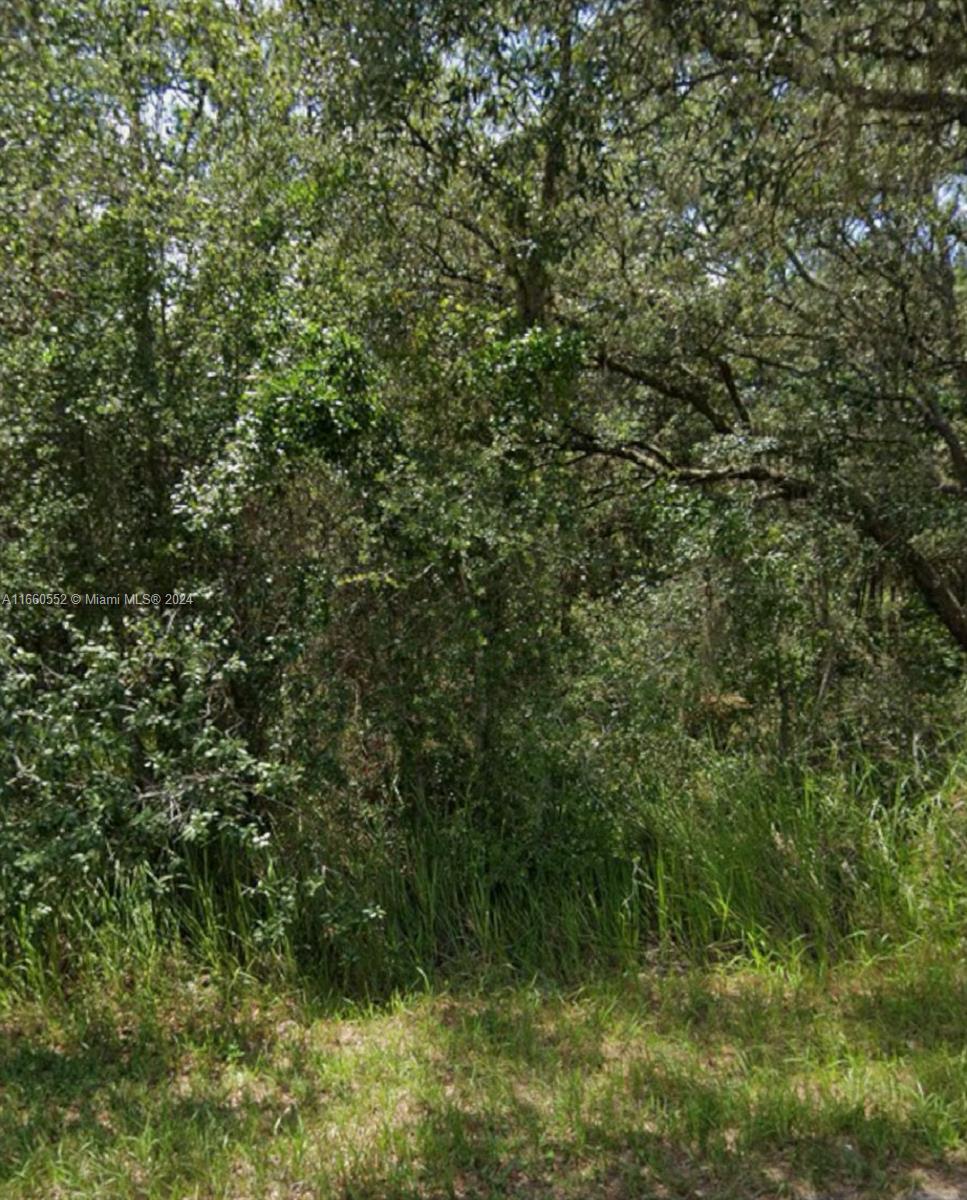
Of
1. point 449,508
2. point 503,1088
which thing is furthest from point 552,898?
point 449,508

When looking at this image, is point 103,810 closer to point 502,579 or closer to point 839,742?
point 502,579

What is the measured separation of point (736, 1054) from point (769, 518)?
362 centimetres

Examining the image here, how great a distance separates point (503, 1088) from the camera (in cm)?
385

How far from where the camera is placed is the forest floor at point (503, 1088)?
335 cm

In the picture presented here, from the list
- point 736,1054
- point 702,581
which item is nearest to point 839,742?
point 702,581

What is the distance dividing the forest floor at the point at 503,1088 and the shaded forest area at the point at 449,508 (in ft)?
1.00

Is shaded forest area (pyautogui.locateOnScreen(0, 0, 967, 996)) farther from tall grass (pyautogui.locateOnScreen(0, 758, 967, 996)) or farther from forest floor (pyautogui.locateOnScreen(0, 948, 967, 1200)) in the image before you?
forest floor (pyautogui.locateOnScreen(0, 948, 967, 1200))

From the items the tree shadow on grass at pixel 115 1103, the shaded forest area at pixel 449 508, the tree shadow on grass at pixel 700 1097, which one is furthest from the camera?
the shaded forest area at pixel 449 508

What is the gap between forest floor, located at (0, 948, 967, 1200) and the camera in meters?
3.35

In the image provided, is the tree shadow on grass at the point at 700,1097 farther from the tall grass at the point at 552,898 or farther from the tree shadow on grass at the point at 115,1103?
the tree shadow on grass at the point at 115,1103

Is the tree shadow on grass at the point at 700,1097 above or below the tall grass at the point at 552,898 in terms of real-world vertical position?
below

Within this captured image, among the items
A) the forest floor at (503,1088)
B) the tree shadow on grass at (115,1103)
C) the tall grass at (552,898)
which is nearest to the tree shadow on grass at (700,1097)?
the forest floor at (503,1088)

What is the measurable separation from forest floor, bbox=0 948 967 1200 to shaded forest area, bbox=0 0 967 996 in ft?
1.00

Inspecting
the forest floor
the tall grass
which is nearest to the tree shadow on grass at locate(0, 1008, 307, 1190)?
the forest floor
